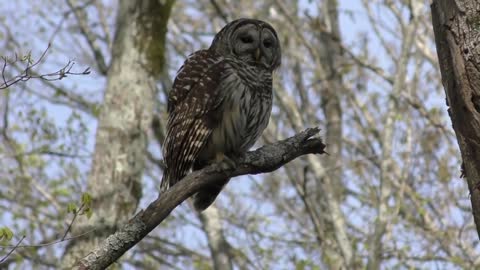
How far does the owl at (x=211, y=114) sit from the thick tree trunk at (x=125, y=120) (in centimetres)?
161

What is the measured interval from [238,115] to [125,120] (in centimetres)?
228

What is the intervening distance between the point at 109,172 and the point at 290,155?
286 centimetres

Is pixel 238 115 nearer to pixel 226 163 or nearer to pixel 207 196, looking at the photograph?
pixel 207 196

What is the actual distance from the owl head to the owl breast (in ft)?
1.22

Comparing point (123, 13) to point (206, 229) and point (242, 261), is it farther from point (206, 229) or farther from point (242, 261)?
point (242, 261)

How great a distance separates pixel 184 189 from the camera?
4.04 m

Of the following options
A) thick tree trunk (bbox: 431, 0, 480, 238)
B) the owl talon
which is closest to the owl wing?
the owl talon

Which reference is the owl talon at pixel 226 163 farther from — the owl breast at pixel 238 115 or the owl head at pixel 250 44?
the owl head at pixel 250 44

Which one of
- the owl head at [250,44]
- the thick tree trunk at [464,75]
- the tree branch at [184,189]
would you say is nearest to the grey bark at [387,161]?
the owl head at [250,44]

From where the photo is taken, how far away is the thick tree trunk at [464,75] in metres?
3.56

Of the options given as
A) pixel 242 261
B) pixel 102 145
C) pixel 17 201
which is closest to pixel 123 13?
pixel 102 145

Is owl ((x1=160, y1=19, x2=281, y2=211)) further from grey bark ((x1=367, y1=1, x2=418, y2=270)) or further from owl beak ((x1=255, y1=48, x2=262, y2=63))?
grey bark ((x1=367, y1=1, x2=418, y2=270))

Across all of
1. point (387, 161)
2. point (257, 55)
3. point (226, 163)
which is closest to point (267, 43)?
point (257, 55)

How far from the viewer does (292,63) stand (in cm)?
1380
